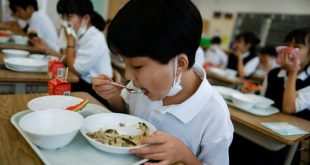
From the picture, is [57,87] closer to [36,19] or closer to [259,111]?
[259,111]

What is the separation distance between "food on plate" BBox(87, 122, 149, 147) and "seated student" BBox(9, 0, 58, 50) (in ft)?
9.69

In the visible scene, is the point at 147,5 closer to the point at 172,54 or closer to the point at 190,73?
the point at 172,54

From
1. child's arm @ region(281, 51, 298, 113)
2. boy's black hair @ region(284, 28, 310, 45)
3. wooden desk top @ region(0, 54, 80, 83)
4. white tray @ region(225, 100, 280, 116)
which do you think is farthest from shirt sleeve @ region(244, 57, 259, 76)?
wooden desk top @ region(0, 54, 80, 83)

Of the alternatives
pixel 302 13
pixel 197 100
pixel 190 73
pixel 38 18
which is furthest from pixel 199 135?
pixel 302 13

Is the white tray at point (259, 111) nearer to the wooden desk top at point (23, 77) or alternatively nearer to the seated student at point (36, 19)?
the wooden desk top at point (23, 77)

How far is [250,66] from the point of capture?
420 cm

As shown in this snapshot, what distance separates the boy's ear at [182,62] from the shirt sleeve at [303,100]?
4.53 ft

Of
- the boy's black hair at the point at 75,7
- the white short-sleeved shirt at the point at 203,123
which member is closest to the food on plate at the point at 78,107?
the white short-sleeved shirt at the point at 203,123

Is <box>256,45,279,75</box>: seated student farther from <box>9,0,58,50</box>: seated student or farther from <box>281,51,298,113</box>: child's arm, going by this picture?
<box>9,0,58,50</box>: seated student

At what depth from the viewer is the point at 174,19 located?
65 cm

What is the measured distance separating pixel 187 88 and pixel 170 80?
184mm

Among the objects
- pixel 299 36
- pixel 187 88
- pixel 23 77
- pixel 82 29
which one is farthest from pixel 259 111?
pixel 82 29

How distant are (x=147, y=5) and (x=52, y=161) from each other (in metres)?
0.48

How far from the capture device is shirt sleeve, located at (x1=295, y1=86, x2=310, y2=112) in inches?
69.2
